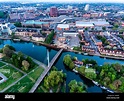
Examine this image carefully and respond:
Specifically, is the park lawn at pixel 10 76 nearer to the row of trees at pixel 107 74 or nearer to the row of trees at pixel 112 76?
the row of trees at pixel 107 74

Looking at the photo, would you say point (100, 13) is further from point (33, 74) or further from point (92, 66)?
point (33, 74)

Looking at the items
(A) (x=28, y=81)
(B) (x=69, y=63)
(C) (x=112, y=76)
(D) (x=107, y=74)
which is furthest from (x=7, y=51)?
(C) (x=112, y=76)

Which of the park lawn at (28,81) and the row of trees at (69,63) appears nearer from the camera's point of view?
the park lawn at (28,81)

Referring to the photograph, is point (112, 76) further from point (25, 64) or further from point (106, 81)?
point (25, 64)

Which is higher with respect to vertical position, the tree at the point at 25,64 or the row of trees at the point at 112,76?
the tree at the point at 25,64

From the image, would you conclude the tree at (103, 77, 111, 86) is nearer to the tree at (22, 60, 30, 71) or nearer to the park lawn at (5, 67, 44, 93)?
the park lawn at (5, 67, 44, 93)

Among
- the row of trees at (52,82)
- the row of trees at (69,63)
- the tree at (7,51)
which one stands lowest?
the row of trees at (69,63)

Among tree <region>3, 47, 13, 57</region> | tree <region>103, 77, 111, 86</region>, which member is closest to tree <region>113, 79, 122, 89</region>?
tree <region>103, 77, 111, 86</region>

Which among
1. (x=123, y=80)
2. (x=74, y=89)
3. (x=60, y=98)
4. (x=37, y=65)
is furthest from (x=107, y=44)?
(x=60, y=98)

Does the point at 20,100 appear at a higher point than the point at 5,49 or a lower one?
higher

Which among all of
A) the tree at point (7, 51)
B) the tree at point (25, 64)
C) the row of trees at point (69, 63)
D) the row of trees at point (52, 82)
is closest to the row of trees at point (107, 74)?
the row of trees at point (69, 63)

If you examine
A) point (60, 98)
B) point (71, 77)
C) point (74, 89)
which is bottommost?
point (71, 77)
